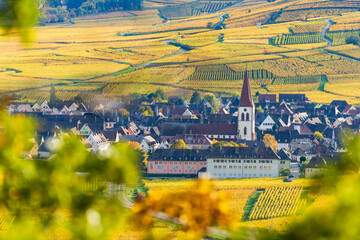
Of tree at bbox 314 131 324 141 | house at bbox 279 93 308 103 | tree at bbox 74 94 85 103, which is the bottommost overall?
house at bbox 279 93 308 103

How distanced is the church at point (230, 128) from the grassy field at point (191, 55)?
17810 mm

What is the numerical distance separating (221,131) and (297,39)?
217 feet

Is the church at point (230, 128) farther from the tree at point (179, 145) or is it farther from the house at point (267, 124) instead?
the house at point (267, 124)

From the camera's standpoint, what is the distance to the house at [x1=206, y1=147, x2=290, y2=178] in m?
53.6

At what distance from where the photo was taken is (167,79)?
11319cm

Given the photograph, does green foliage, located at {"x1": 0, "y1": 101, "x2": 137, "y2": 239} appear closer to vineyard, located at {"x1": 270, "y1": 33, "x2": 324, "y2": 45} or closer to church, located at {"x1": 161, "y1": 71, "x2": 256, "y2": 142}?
church, located at {"x1": 161, "y1": 71, "x2": 256, "y2": 142}

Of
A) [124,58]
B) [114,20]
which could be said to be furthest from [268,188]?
[114,20]

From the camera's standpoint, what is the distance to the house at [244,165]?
53625 mm

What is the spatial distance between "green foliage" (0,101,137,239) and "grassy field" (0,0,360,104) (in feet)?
243

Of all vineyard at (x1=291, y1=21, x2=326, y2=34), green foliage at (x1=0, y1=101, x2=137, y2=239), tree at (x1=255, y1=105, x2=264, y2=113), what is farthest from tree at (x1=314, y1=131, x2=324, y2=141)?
vineyard at (x1=291, y1=21, x2=326, y2=34)

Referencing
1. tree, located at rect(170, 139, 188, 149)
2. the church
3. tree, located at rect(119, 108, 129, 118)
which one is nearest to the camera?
tree, located at rect(170, 139, 188, 149)

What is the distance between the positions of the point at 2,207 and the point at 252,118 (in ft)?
212

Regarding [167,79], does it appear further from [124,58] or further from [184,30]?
[184,30]

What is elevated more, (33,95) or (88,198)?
(88,198)
